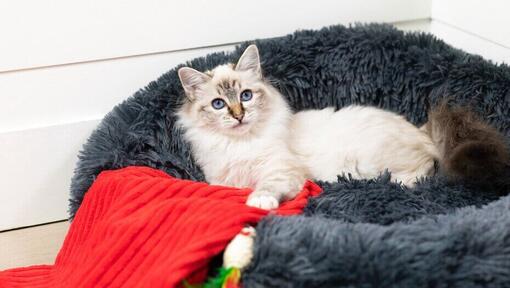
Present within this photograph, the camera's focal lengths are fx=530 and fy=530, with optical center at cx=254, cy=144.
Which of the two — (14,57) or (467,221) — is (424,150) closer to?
(467,221)

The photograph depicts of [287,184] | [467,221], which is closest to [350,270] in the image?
[467,221]

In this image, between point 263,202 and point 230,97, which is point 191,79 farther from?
point 263,202

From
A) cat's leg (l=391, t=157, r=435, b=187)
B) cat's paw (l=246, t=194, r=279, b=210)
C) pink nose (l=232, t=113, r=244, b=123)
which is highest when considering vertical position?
pink nose (l=232, t=113, r=244, b=123)

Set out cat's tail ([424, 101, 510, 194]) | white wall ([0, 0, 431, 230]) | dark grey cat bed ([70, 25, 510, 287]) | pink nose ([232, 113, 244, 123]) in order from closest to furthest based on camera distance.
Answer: dark grey cat bed ([70, 25, 510, 287])
cat's tail ([424, 101, 510, 194])
pink nose ([232, 113, 244, 123])
white wall ([0, 0, 431, 230])

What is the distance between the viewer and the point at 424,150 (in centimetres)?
154

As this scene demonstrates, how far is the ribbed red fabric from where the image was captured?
102 centimetres

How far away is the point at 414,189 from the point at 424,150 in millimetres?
197

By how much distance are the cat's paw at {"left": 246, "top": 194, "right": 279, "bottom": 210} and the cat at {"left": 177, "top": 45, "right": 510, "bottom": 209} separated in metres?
0.17

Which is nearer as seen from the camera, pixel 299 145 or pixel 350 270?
pixel 350 270

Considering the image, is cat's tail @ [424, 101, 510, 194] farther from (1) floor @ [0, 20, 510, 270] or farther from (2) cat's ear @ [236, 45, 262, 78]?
(2) cat's ear @ [236, 45, 262, 78]

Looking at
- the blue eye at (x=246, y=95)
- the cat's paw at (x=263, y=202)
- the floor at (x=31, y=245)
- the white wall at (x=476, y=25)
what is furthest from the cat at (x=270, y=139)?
the floor at (x=31, y=245)

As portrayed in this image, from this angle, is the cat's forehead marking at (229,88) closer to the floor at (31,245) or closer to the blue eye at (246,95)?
the blue eye at (246,95)

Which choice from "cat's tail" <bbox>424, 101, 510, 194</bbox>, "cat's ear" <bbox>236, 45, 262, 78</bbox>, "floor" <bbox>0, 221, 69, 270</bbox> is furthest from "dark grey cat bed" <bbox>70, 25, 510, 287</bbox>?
"floor" <bbox>0, 221, 69, 270</bbox>

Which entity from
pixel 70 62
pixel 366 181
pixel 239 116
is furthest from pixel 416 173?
pixel 70 62
